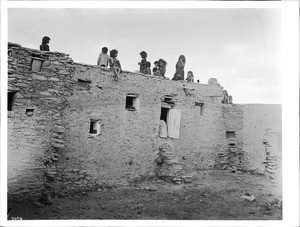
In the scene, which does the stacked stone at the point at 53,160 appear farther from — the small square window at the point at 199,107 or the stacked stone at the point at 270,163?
the stacked stone at the point at 270,163

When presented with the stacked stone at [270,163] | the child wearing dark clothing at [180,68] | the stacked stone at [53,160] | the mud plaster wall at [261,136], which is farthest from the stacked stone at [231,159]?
the stacked stone at [53,160]

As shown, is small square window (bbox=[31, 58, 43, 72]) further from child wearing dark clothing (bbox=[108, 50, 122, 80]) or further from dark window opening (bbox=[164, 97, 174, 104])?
dark window opening (bbox=[164, 97, 174, 104])

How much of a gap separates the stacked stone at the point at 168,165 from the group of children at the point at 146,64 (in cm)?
274

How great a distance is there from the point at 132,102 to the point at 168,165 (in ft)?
7.82

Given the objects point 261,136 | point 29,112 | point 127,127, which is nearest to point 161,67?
point 127,127

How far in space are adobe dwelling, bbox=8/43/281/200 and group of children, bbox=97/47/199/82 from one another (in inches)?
15.4

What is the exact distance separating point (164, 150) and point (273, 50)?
4903 millimetres

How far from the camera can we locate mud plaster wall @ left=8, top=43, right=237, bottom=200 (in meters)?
6.77

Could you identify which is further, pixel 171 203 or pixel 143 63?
pixel 143 63

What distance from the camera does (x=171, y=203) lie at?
23.9ft

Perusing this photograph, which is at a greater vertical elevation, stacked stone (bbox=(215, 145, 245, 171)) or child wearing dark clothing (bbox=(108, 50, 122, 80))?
child wearing dark clothing (bbox=(108, 50, 122, 80))

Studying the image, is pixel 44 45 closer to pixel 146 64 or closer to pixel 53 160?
pixel 53 160

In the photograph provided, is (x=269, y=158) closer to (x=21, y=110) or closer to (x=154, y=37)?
(x=154, y=37)

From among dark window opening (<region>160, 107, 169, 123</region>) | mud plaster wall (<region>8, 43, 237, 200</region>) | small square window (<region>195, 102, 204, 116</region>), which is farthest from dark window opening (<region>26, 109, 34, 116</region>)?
small square window (<region>195, 102, 204, 116</region>)
